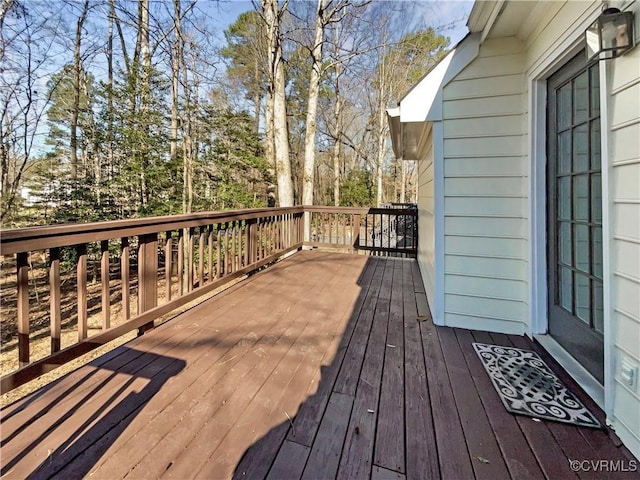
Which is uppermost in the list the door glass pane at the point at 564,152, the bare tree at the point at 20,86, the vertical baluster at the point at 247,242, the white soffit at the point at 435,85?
the bare tree at the point at 20,86

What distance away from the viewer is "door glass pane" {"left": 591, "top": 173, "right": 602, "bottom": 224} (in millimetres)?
1587

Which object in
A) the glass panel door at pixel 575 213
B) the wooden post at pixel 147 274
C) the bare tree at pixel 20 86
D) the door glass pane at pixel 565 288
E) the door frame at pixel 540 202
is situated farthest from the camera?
the bare tree at pixel 20 86

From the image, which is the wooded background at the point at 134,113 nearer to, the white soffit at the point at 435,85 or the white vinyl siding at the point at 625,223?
the white soffit at the point at 435,85

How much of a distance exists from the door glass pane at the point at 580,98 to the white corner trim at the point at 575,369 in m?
1.39

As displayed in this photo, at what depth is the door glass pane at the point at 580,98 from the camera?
1.70 meters

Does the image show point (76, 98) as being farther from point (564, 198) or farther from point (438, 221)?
point (564, 198)

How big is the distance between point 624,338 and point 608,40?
4.09 ft

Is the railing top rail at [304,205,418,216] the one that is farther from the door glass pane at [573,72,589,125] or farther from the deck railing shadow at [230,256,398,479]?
the door glass pane at [573,72,589,125]

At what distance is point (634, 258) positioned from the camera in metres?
1.26

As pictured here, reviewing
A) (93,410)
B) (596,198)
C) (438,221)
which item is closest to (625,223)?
(596,198)

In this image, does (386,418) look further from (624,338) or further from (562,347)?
(562,347)

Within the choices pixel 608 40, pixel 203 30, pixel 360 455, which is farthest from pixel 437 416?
pixel 203 30

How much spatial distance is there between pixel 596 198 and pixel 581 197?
16 cm

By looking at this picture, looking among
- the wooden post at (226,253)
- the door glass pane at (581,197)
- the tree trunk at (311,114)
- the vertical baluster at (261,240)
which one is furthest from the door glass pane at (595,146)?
the tree trunk at (311,114)
